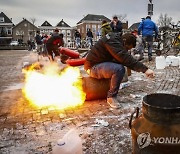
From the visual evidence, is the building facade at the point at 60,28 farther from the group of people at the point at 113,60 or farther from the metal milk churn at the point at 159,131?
the metal milk churn at the point at 159,131

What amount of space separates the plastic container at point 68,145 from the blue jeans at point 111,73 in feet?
6.45

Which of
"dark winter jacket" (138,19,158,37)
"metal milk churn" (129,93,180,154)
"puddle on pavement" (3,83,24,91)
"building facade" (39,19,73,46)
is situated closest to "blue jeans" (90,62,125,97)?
"metal milk churn" (129,93,180,154)

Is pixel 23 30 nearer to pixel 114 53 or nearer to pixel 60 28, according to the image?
pixel 60 28

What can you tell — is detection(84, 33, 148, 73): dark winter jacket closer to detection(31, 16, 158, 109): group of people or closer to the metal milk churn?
detection(31, 16, 158, 109): group of people

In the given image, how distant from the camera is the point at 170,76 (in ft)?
22.9

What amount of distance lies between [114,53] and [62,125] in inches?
60.4

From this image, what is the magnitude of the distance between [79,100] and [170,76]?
357 centimetres

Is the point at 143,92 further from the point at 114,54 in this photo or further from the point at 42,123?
the point at 42,123

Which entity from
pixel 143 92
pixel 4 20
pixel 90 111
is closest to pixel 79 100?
pixel 90 111

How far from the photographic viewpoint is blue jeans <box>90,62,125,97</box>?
4266 mm

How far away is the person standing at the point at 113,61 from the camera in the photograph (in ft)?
13.3

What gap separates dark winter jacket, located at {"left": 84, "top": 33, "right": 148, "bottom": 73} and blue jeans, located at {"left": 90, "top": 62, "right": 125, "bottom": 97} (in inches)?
5.2

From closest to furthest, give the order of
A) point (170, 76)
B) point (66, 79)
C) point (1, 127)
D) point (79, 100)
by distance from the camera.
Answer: point (1, 127), point (79, 100), point (66, 79), point (170, 76)

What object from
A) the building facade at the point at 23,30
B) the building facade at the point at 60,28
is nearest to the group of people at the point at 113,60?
the building facade at the point at 60,28
